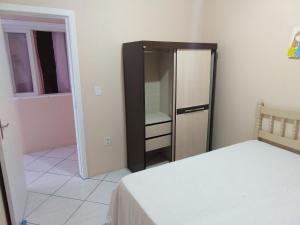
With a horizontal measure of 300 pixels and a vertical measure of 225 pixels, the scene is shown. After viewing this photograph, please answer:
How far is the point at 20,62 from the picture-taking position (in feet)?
11.7

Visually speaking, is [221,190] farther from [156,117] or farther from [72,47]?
[72,47]

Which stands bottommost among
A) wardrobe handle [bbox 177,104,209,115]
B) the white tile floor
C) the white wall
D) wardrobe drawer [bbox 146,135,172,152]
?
the white tile floor

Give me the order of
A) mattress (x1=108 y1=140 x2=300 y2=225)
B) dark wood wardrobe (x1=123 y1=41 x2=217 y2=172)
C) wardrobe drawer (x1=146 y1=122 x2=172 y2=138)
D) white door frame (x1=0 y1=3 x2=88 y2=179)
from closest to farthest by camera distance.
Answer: mattress (x1=108 y1=140 x2=300 y2=225) → white door frame (x1=0 y1=3 x2=88 y2=179) → dark wood wardrobe (x1=123 y1=41 x2=217 y2=172) → wardrobe drawer (x1=146 y1=122 x2=172 y2=138)

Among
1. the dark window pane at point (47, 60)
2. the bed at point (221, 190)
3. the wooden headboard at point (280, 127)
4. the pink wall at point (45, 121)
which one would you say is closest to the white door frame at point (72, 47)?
the bed at point (221, 190)

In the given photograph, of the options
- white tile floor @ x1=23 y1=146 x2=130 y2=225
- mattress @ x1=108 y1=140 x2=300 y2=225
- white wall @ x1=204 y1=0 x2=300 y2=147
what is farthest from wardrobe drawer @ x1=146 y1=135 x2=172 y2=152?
mattress @ x1=108 y1=140 x2=300 y2=225

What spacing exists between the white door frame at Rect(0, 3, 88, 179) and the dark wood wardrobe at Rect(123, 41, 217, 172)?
59 centimetres

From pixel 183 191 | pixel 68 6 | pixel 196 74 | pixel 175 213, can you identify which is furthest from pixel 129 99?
pixel 175 213

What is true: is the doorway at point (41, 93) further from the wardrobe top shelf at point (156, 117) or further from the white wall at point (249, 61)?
the white wall at point (249, 61)

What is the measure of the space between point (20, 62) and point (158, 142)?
8.84ft

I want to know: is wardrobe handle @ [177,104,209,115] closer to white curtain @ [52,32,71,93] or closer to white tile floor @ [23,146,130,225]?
white tile floor @ [23,146,130,225]

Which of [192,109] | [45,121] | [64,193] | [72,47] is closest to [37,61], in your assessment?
[45,121]

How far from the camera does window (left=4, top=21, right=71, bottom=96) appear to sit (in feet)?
11.5

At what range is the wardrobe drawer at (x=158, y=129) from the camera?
105 inches

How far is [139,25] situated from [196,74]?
3.16 feet
